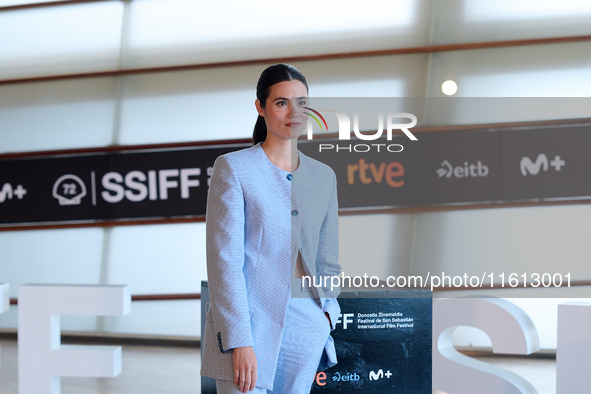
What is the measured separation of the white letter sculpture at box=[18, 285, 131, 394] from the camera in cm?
247

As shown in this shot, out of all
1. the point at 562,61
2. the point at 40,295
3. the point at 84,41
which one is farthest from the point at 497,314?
the point at 84,41

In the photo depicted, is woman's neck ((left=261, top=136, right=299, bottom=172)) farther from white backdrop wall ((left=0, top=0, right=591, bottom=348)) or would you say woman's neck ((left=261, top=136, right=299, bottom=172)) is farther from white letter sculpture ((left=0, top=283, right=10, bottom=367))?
white backdrop wall ((left=0, top=0, right=591, bottom=348))

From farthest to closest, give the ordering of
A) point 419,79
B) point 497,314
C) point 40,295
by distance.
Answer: point 419,79, point 40,295, point 497,314

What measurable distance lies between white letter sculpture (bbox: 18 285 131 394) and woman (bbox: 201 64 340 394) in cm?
149

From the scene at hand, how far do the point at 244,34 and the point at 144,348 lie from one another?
2.58m

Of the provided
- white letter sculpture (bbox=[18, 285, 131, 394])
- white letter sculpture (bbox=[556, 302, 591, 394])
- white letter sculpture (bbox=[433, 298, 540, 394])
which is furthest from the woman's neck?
white letter sculpture (bbox=[18, 285, 131, 394])

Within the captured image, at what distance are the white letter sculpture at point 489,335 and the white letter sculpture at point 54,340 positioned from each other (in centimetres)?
147

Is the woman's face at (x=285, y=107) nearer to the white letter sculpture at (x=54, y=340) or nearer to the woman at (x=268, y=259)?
the woman at (x=268, y=259)

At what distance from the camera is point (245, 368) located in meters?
1.11

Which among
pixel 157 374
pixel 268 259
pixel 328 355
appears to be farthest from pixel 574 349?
pixel 157 374

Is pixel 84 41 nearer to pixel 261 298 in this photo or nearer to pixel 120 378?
pixel 120 378

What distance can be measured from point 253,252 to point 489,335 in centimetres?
125

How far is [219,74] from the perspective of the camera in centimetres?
402

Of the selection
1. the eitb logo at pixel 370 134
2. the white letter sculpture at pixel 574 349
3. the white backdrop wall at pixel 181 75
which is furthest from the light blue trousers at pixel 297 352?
the white backdrop wall at pixel 181 75
